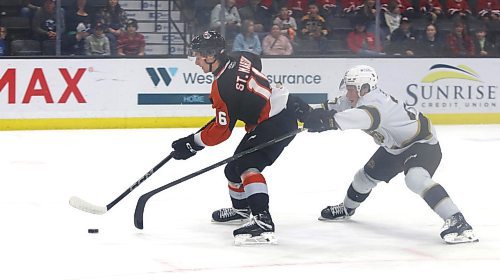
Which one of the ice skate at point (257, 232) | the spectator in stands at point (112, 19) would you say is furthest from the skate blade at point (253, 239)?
the spectator in stands at point (112, 19)

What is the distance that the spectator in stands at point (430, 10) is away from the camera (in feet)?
38.2

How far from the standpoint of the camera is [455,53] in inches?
441

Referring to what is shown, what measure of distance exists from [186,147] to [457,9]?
7121mm

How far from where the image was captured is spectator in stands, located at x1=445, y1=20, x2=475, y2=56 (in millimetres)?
11227

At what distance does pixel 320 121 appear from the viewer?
4.77m

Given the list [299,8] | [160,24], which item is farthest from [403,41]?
[160,24]

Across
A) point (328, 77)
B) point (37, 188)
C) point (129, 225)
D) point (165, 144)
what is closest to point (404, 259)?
point (129, 225)

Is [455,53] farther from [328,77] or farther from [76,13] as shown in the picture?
[76,13]

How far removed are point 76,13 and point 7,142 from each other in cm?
183

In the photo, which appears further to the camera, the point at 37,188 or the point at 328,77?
the point at 328,77

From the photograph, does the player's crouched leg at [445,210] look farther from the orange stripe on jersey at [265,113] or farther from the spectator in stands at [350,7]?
the spectator in stands at [350,7]

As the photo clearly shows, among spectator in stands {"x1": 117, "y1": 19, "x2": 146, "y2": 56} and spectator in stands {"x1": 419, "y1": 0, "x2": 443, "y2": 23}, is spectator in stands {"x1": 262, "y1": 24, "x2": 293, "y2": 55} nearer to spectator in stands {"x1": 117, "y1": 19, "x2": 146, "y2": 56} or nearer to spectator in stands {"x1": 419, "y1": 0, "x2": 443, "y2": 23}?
spectator in stands {"x1": 117, "y1": 19, "x2": 146, "y2": 56}

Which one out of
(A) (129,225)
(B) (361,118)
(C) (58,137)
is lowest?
(C) (58,137)

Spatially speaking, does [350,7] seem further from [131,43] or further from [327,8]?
[131,43]
